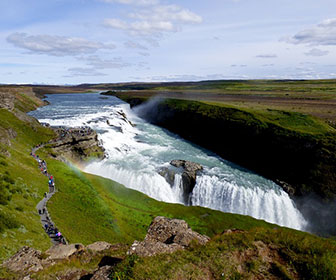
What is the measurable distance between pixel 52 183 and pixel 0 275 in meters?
22.6

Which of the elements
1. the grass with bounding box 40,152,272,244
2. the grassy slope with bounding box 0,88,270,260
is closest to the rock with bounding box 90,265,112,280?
the grassy slope with bounding box 0,88,270,260

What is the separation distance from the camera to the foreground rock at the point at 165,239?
916 centimetres

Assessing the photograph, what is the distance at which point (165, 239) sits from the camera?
11.5 meters

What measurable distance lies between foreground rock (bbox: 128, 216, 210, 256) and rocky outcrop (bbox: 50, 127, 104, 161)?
40.4 meters

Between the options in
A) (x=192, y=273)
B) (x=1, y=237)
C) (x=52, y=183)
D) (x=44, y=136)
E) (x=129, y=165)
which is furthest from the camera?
(x=44, y=136)

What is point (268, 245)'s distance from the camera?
922 cm

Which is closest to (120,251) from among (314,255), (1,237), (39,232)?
(314,255)

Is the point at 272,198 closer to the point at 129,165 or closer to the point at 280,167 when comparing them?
the point at 280,167

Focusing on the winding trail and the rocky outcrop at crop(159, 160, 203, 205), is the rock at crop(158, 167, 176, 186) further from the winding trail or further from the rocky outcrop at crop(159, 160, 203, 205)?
the winding trail

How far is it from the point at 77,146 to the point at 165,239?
145ft

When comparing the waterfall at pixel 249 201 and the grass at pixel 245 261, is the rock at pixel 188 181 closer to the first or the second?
the waterfall at pixel 249 201

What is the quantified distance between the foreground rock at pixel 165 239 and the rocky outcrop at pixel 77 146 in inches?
1589

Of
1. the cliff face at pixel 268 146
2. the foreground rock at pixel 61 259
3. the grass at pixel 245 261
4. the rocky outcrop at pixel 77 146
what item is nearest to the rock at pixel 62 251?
the foreground rock at pixel 61 259

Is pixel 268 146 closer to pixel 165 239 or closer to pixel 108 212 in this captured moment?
→ pixel 108 212
